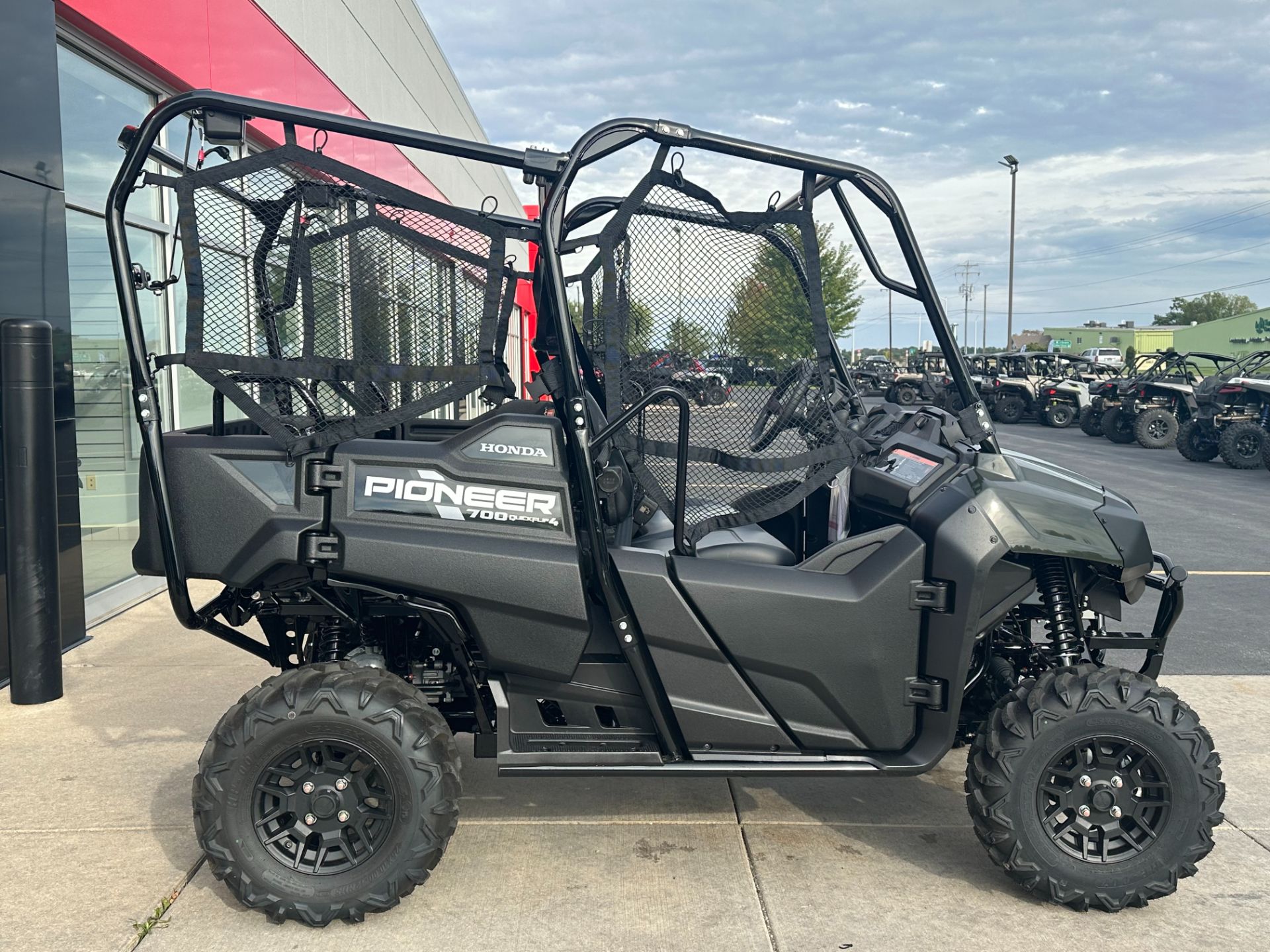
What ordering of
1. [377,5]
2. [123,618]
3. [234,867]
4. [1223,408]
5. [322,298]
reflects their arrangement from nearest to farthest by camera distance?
[234,867]
[322,298]
[123,618]
[377,5]
[1223,408]

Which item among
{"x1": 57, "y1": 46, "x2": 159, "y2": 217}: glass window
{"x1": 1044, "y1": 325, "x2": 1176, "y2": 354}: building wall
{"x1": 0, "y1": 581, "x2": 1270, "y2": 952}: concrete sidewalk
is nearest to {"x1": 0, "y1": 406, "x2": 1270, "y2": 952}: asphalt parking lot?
{"x1": 0, "y1": 581, "x2": 1270, "y2": 952}: concrete sidewalk

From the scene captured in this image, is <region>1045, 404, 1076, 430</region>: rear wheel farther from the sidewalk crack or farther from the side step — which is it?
the side step

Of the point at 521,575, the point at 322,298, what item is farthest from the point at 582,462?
the point at 322,298

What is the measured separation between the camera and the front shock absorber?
340 centimetres

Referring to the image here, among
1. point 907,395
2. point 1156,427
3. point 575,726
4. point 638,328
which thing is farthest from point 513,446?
point 907,395

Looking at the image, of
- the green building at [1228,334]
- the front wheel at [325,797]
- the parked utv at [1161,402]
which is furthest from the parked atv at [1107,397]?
the green building at [1228,334]

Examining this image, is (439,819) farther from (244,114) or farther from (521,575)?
(244,114)

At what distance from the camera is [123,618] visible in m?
6.97

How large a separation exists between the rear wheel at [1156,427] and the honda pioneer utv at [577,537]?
18.5 meters

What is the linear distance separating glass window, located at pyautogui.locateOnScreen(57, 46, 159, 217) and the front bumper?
20.2 feet

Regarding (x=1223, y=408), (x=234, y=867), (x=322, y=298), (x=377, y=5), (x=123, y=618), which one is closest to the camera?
(x=234, y=867)

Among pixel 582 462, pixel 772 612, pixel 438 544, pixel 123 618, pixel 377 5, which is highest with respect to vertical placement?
pixel 377 5

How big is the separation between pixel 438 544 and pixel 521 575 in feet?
0.85

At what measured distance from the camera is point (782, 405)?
326 cm
